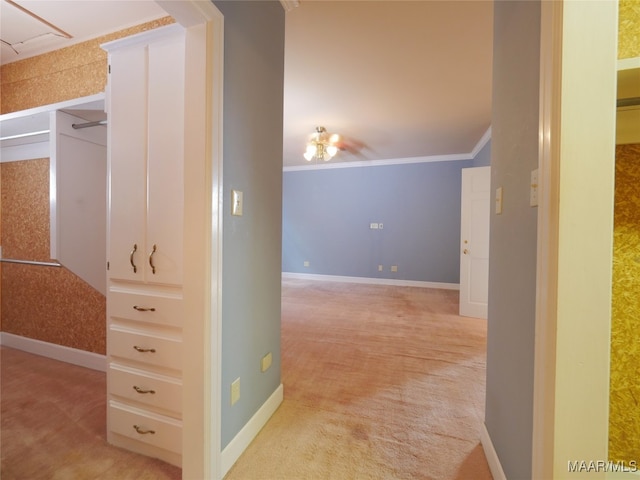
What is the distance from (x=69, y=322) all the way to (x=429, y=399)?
301 centimetres

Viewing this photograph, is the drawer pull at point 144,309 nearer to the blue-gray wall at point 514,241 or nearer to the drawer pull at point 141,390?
the drawer pull at point 141,390

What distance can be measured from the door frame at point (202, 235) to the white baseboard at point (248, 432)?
0.30ft

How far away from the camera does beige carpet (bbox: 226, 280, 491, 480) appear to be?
1.29m

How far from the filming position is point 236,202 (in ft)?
4.08

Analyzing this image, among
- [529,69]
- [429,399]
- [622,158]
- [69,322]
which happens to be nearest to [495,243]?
[622,158]

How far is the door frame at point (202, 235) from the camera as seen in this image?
1073 millimetres

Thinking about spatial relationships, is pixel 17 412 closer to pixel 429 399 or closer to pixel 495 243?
pixel 429 399

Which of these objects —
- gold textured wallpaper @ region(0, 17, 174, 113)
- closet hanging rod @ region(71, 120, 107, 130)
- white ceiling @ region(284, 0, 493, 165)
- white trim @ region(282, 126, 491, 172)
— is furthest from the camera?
white trim @ region(282, 126, 491, 172)

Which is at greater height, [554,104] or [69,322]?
[554,104]

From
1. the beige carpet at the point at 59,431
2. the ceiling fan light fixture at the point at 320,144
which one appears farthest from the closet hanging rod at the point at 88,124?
the ceiling fan light fixture at the point at 320,144

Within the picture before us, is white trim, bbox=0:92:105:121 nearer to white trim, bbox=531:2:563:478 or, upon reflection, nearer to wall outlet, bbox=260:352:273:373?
wall outlet, bbox=260:352:273:373

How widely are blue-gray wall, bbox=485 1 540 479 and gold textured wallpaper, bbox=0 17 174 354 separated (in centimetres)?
268

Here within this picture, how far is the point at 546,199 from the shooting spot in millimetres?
738

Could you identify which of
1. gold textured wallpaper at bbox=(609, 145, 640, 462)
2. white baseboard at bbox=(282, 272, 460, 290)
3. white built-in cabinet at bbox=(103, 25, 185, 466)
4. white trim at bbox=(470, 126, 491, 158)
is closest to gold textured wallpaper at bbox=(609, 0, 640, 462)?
gold textured wallpaper at bbox=(609, 145, 640, 462)
